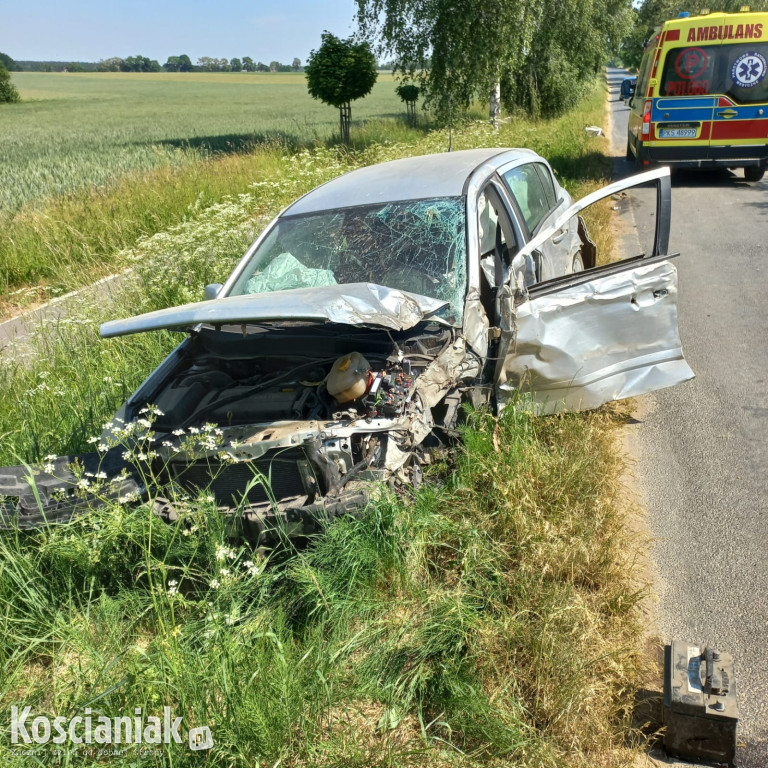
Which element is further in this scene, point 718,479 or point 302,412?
point 718,479

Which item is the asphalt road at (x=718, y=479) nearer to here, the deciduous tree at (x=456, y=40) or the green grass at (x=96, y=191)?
the green grass at (x=96, y=191)

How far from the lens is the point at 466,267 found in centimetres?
420

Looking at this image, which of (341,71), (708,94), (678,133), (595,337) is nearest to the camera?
(595,337)

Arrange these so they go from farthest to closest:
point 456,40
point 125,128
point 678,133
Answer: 1. point 125,128
2. point 456,40
3. point 678,133

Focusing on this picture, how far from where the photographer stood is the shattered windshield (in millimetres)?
4230

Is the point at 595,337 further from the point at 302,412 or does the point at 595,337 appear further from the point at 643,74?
the point at 643,74

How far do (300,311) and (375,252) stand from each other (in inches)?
55.5

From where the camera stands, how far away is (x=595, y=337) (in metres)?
4.34

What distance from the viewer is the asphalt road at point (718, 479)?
9.96 ft

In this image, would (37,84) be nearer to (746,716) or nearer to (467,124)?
(467,124)

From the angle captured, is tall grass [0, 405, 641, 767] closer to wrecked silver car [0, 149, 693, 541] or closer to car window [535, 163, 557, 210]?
wrecked silver car [0, 149, 693, 541]

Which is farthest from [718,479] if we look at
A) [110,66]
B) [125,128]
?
[110,66]

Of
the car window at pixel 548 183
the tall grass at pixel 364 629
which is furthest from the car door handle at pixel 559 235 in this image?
the tall grass at pixel 364 629

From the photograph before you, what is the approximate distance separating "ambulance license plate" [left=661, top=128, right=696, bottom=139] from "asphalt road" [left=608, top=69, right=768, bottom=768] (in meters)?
4.18
